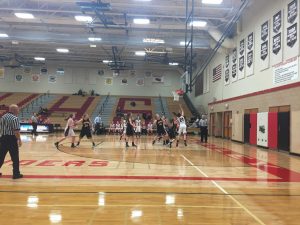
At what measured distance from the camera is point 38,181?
7590mm

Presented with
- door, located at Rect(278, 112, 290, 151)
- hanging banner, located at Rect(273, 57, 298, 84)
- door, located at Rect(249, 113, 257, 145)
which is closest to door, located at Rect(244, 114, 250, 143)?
door, located at Rect(249, 113, 257, 145)

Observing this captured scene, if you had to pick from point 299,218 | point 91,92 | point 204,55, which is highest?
point 204,55

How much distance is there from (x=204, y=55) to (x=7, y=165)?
26187 mm

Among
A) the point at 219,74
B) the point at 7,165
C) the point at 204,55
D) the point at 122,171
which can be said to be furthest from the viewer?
the point at 204,55

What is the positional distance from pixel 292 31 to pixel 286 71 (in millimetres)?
1718

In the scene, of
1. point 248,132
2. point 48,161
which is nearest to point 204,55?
point 248,132

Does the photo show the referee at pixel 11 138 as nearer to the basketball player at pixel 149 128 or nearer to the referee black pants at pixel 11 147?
the referee black pants at pixel 11 147

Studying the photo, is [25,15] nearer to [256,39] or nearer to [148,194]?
[256,39]

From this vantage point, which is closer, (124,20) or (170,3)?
(170,3)

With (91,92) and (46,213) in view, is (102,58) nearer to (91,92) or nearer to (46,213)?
(91,92)

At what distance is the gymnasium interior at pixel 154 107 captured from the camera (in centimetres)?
577

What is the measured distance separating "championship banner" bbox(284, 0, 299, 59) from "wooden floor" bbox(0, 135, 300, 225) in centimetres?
680

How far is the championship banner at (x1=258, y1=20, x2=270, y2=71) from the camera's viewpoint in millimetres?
18469

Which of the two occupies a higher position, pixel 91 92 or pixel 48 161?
pixel 91 92
